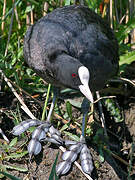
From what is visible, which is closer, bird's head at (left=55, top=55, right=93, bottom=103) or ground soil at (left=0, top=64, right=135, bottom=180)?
bird's head at (left=55, top=55, right=93, bottom=103)

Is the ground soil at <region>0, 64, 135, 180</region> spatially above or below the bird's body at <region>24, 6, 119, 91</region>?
below

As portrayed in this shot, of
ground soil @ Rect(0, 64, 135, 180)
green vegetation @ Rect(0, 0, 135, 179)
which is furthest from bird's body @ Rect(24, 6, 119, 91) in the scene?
ground soil @ Rect(0, 64, 135, 180)

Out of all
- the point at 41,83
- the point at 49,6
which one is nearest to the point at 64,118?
the point at 41,83

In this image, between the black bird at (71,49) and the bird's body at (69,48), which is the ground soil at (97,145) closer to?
the black bird at (71,49)

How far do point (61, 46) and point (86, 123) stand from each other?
3.01 feet

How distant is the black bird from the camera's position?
276cm

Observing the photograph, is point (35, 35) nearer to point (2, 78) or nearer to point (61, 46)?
point (61, 46)

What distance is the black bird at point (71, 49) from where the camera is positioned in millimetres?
2757

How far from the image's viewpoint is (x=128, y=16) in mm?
4297

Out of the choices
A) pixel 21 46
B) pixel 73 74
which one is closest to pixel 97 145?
pixel 73 74

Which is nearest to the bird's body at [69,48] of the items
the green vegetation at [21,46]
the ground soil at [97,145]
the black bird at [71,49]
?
the black bird at [71,49]

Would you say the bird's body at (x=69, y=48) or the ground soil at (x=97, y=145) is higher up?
the bird's body at (x=69, y=48)

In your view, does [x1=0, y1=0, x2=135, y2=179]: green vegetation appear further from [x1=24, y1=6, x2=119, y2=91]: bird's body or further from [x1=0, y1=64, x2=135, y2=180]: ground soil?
[x1=24, y1=6, x2=119, y2=91]: bird's body

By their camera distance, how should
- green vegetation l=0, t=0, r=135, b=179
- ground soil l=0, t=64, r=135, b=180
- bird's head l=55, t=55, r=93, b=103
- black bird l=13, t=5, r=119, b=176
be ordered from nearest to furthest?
1. bird's head l=55, t=55, r=93, b=103
2. black bird l=13, t=5, r=119, b=176
3. ground soil l=0, t=64, r=135, b=180
4. green vegetation l=0, t=0, r=135, b=179
